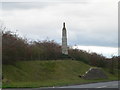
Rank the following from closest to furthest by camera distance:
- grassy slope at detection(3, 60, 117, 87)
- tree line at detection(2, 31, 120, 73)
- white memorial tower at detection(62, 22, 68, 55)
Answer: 1. grassy slope at detection(3, 60, 117, 87)
2. tree line at detection(2, 31, 120, 73)
3. white memorial tower at detection(62, 22, 68, 55)

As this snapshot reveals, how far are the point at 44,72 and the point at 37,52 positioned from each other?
6.82 metres

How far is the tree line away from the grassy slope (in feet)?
4.33

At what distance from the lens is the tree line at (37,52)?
47.6 meters

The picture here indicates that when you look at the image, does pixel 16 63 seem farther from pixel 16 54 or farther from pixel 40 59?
pixel 40 59

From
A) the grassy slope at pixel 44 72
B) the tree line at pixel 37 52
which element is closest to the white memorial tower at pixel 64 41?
the tree line at pixel 37 52

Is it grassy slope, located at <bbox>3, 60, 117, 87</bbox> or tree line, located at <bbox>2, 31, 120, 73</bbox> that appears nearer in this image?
grassy slope, located at <bbox>3, 60, 117, 87</bbox>

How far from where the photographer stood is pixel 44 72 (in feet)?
171

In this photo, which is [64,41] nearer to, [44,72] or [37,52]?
[37,52]

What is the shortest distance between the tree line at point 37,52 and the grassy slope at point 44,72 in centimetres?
132

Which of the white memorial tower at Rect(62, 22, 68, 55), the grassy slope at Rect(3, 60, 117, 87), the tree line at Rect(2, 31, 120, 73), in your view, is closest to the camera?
the grassy slope at Rect(3, 60, 117, 87)

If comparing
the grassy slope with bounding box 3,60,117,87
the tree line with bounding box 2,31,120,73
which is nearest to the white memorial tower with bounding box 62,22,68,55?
the tree line with bounding box 2,31,120,73

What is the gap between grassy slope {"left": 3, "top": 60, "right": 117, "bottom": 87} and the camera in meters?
44.2

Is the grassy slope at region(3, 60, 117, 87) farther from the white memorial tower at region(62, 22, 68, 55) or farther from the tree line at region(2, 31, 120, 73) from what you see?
the white memorial tower at region(62, 22, 68, 55)

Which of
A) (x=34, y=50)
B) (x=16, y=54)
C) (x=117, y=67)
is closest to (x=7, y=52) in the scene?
(x=16, y=54)
